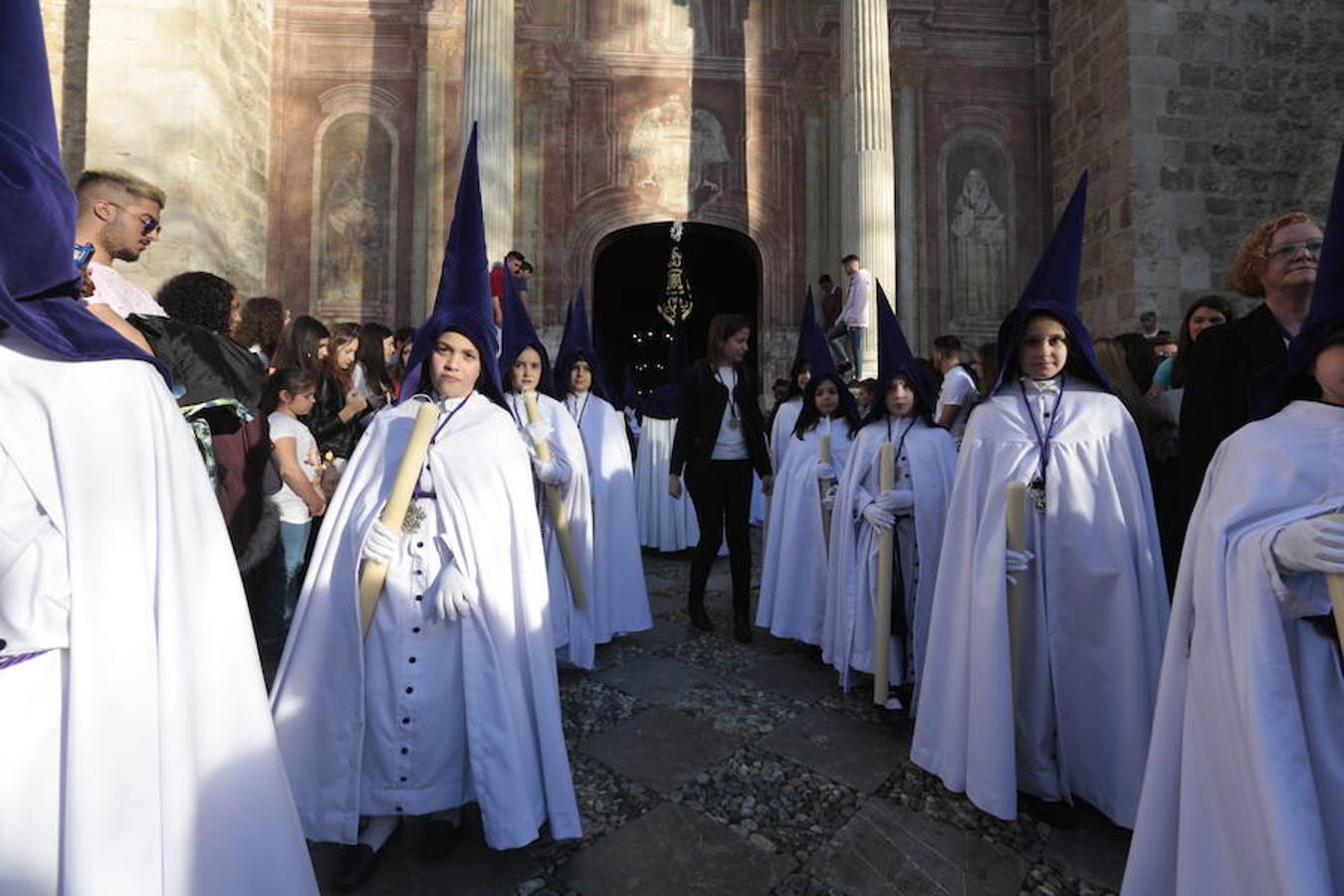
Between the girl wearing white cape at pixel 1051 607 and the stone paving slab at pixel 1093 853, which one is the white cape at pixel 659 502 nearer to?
the girl wearing white cape at pixel 1051 607

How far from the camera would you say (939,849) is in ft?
7.87

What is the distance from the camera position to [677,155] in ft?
39.2

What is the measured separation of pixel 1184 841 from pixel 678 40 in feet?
42.4

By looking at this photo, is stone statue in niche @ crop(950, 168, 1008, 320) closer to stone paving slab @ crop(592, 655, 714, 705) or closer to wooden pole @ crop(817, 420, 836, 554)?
wooden pole @ crop(817, 420, 836, 554)

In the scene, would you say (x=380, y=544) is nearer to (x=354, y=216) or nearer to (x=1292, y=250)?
(x=1292, y=250)

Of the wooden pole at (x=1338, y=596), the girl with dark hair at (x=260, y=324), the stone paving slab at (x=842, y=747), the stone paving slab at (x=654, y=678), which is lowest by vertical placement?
the stone paving slab at (x=842, y=747)

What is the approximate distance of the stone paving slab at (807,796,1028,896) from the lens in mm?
2215

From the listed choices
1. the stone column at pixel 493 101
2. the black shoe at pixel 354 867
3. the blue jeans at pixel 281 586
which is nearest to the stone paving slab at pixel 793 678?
the black shoe at pixel 354 867

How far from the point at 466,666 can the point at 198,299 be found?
7.33 ft

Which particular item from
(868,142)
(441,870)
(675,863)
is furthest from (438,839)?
(868,142)

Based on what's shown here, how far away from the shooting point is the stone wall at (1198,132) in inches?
411

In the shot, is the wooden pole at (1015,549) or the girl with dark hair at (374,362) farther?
the girl with dark hair at (374,362)

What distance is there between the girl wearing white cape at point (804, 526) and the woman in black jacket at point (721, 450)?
0.62 feet

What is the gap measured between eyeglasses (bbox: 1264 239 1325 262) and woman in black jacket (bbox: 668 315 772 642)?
9.14ft
